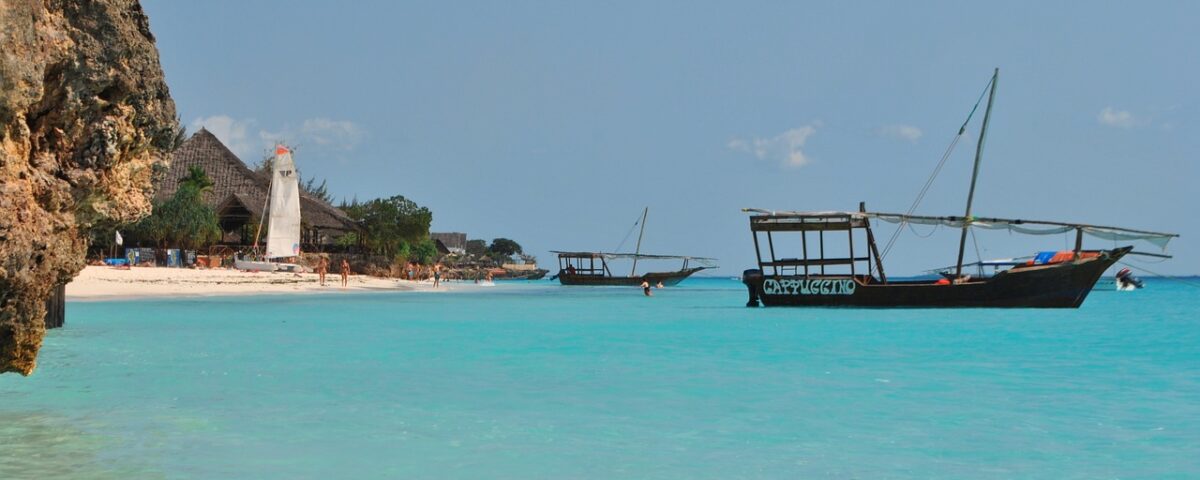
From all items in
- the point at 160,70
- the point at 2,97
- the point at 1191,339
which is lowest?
the point at 1191,339

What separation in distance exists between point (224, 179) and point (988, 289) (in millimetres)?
37524

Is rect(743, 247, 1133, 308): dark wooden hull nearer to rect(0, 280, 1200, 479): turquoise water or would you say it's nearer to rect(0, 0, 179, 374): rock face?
rect(0, 280, 1200, 479): turquoise water

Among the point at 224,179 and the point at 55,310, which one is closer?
the point at 55,310

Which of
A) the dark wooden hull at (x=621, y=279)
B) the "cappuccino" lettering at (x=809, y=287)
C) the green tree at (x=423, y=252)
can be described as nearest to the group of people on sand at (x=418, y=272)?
the green tree at (x=423, y=252)

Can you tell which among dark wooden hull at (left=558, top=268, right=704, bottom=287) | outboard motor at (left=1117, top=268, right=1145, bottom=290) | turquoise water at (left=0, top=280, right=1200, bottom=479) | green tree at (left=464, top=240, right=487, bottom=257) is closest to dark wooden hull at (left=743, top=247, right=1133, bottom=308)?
turquoise water at (left=0, top=280, right=1200, bottom=479)

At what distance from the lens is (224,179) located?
4947 centimetres

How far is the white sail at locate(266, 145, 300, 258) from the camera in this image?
40938mm

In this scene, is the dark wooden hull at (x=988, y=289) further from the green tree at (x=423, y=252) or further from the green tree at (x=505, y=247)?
the green tree at (x=505, y=247)

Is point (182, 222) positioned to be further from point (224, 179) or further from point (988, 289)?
point (988, 289)


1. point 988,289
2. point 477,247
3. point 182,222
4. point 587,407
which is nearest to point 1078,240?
point 988,289

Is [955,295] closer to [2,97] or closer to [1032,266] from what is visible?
[1032,266]

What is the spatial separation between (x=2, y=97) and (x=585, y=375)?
7743mm

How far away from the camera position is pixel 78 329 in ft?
52.3

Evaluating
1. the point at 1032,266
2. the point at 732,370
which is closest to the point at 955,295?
the point at 1032,266
